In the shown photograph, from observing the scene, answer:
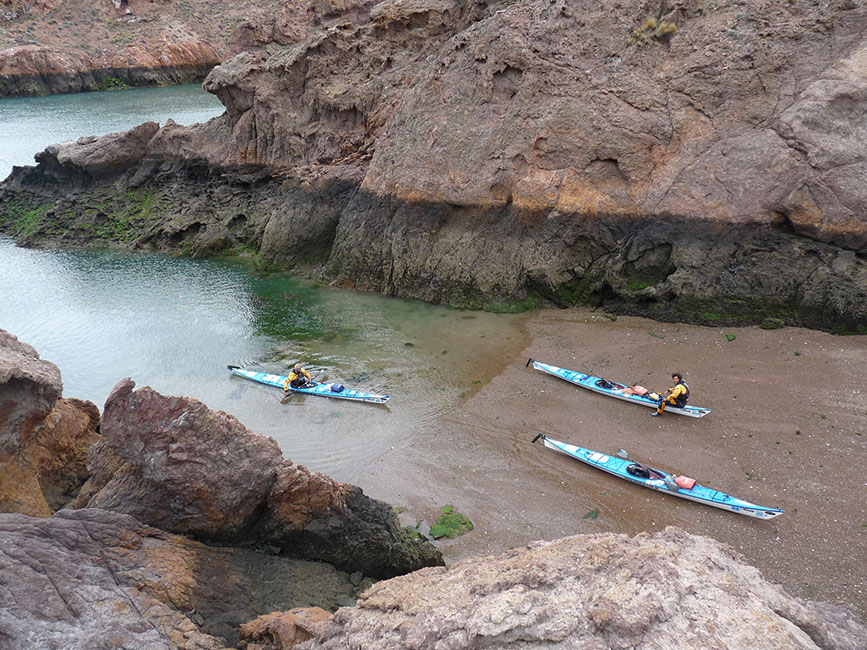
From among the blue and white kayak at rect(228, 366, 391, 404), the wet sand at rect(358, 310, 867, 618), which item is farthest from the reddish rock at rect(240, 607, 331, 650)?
the blue and white kayak at rect(228, 366, 391, 404)

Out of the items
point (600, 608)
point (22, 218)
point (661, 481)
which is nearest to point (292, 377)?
point (661, 481)

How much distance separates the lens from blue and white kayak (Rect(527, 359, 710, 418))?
1464 cm

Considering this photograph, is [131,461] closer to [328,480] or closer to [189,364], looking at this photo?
[328,480]

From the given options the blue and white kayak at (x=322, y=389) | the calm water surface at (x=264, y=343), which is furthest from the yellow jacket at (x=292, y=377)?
the calm water surface at (x=264, y=343)

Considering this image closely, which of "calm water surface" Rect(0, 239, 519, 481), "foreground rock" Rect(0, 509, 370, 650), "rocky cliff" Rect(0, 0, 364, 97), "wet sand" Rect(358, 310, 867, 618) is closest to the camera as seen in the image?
"foreground rock" Rect(0, 509, 370, 650)

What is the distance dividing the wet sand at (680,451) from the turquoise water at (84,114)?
42778 millimetres

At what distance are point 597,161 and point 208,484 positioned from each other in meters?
16.9

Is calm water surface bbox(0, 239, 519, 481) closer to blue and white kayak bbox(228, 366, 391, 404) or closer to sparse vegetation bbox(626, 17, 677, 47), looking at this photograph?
blue and white kayak bbox(228, 366, 391, 404)

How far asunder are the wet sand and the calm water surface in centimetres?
133

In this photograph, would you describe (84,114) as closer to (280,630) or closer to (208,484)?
(208,484)

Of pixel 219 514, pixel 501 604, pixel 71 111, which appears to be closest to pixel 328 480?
pixel 219 514

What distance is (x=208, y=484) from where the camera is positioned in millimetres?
7895

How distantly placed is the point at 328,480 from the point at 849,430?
11.8 meters

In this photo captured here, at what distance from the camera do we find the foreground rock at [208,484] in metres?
7.84
